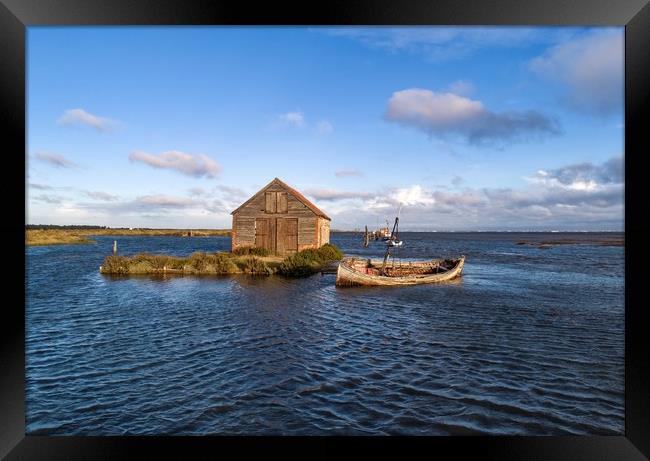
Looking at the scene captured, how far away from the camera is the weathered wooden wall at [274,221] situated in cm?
2844

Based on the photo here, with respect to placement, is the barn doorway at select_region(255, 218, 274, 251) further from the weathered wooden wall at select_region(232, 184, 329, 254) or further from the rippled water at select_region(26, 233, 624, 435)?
the rippled water at select_region(26, 233, 624, 435)

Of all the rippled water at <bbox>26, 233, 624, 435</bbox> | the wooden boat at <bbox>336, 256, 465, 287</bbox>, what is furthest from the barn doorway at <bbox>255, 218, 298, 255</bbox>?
the rippled water at <bbox>26, 233, 624, 435</bbox>

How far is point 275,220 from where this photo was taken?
28641mm

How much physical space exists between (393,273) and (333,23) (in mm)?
23022

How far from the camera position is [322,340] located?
1126 centimetres

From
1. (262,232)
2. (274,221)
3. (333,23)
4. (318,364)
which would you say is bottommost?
(318,364)

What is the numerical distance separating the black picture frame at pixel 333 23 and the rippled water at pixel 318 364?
316cm

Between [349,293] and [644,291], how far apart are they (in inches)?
644

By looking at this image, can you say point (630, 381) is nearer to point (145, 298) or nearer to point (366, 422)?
point (366, 422)

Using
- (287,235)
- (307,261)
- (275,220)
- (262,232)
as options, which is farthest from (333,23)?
(262,232)

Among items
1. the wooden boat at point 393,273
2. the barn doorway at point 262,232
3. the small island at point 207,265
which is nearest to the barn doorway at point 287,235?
the barn doorway at point 262,232

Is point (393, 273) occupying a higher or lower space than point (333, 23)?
lower

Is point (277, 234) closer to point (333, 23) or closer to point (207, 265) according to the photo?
point (207, 265)

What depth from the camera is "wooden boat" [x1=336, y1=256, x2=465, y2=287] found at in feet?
68.3
